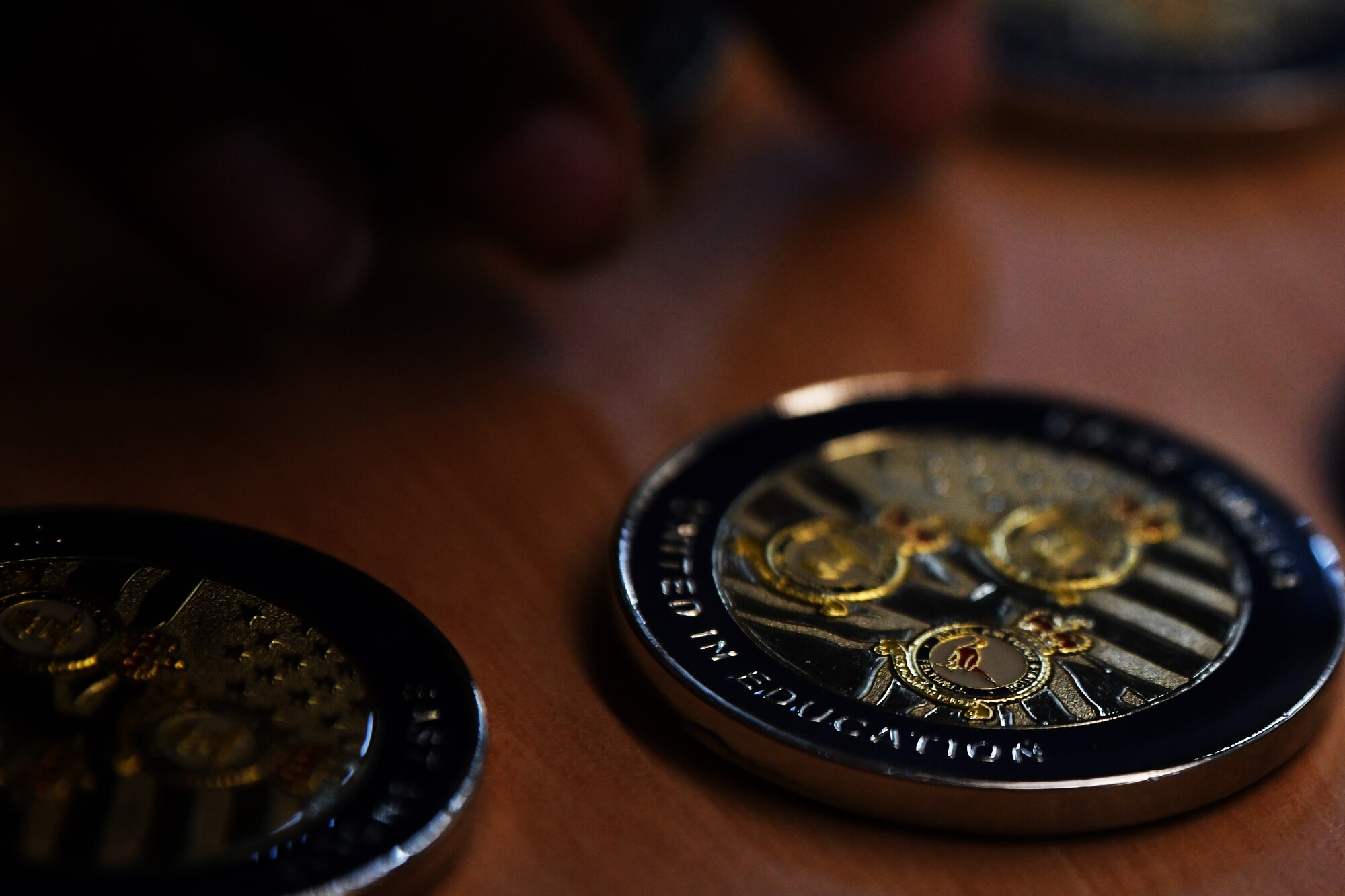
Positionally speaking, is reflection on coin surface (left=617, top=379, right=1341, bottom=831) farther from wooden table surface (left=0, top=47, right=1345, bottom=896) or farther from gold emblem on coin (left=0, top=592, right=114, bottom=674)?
gold emblem on coin (left=0, top=592, right=114, bottom=674)

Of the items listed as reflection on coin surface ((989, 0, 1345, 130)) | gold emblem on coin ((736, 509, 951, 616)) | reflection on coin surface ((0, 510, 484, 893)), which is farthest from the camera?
reflection on coin surface ((989, 0, 1345, 130))

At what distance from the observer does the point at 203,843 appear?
13.2 inches

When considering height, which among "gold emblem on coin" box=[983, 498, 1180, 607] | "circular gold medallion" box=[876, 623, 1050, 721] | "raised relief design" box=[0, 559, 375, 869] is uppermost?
"gold emblem on coin" box=[983, 498, 1180, 607]

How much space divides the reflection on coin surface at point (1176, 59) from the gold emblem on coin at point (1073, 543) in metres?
0.36

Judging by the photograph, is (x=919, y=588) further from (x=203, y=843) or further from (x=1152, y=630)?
(x=203, y=843)

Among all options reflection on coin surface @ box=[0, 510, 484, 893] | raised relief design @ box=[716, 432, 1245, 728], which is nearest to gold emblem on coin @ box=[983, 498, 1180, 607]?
raised relief design @ box=[716, 432, 1245, 728]

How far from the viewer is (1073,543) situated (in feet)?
1.53

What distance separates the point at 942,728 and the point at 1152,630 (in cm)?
9

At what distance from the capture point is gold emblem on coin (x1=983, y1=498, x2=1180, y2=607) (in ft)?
1.49

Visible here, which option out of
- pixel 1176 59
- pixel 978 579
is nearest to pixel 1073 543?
pixel 978 579

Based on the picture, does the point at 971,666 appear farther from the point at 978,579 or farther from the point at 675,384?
the point at 675,384

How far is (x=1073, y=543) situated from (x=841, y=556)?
0.08 metres

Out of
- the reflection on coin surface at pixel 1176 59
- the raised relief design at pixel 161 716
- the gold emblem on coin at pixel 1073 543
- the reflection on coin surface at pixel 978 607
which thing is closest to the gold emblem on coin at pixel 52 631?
the raised relief design at pixel 161 716

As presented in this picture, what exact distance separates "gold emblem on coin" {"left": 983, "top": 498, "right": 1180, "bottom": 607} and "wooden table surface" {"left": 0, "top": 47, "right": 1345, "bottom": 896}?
0.08 metres
